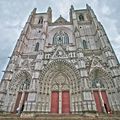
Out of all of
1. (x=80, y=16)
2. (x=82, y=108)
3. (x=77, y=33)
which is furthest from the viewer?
(x=80, y=16)

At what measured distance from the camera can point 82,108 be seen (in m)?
13.5

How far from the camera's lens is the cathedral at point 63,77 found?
1407 cm

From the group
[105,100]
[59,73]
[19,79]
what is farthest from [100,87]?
[19,79]

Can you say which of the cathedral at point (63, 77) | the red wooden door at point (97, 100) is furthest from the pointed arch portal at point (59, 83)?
the red wooden door at point (97, 100)

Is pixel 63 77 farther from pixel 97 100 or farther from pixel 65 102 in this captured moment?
pixel 97 100

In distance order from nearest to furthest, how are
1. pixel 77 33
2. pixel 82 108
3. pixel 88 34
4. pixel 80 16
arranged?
pixel 82 108 → pixel 77 33 → pixel 88 34 → pixel 80 16

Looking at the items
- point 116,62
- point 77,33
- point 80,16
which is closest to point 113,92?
point 116,62

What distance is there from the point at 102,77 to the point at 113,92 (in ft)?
7.26

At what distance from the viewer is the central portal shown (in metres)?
14.3

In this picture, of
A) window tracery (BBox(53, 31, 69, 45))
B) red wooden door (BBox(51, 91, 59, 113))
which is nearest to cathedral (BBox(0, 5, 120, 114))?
red wooden door (BBox(51, 91, 59, 113))

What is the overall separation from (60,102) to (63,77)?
10.8 feet

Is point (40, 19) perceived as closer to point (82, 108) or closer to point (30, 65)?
point (30, 65)

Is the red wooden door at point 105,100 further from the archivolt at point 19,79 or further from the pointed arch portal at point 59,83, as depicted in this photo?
the archivolt at point 19,79

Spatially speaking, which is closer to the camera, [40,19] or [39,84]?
[39,84]
